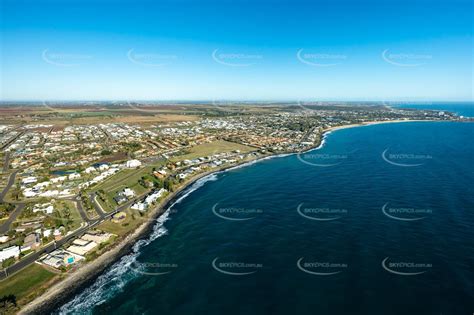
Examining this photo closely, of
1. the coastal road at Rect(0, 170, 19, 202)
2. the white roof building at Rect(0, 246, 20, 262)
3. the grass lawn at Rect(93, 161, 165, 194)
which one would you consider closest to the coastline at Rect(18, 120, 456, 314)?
the white roof building at Rect(0, 246, 20, 262)

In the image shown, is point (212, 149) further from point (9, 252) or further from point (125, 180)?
point (9, 252)

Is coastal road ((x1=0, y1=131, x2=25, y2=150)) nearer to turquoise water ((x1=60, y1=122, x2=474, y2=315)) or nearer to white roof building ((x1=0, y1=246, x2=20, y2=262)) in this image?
white roof building ((x1=0, y1=246, x2=20, y2=262))

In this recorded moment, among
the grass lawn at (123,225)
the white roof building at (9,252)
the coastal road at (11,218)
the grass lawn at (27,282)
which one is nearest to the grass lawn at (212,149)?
the grass lawn at (123,225)

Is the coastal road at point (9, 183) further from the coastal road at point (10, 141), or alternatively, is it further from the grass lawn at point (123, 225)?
the coastal road at point (10, 141)

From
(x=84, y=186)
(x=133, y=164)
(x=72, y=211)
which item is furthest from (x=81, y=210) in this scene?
(x=133, y=164)

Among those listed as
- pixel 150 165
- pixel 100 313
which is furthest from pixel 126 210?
pixel 150 165

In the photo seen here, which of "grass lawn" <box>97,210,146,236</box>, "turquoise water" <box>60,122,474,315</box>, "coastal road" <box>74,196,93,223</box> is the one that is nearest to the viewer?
"turquoise water" <box>60,122,474,315</box>
